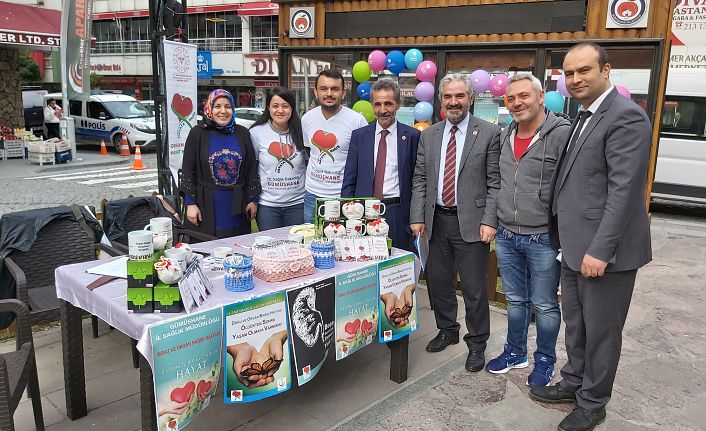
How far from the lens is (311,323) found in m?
2.80

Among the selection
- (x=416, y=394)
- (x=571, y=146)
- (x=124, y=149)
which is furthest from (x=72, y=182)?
(x=571, y=146)

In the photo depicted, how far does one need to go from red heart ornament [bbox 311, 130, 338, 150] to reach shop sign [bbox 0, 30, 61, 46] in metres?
11.7

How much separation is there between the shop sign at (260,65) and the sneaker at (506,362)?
26003 mm

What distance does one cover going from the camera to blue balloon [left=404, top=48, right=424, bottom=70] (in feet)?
24.8

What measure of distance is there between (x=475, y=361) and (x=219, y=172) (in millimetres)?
2173

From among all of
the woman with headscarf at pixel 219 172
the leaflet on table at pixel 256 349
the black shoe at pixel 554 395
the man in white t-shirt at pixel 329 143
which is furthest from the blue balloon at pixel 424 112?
the leaflet on table at pixel 256 349

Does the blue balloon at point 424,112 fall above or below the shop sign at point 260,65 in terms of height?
below

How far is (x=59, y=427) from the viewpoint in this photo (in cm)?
282

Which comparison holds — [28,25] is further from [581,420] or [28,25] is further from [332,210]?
[581,420]

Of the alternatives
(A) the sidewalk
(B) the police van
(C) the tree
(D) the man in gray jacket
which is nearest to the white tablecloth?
(A) the sidewalk

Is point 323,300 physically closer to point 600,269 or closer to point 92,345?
point 600,269

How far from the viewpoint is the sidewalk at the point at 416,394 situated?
295 centimetres

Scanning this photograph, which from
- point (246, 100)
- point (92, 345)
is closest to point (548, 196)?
point (92, 345)

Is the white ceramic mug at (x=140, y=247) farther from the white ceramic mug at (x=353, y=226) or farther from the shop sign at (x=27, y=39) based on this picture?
the shop sign at (x=27, y=39)
